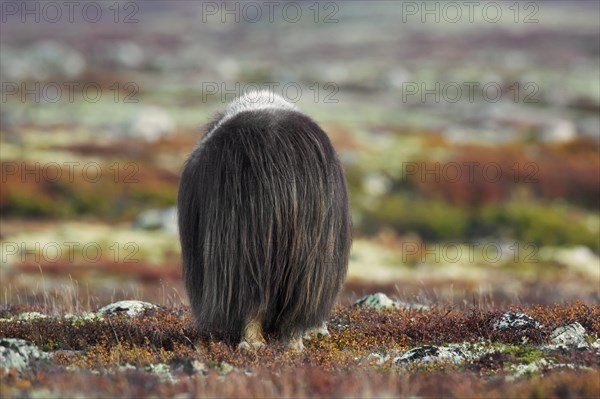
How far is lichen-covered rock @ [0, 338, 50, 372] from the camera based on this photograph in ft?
18.8

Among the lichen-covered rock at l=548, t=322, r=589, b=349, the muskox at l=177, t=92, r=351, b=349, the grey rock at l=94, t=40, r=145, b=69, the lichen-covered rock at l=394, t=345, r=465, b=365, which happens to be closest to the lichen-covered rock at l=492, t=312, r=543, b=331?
the lichen-covered rock at l=548, t=322, r=589, b=349

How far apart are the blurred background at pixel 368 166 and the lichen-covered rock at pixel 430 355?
3540 mm

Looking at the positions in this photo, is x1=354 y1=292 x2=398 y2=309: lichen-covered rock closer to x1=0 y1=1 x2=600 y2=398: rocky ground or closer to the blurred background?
x1=0 y1=1 x2=600 y2=398: rocky ground

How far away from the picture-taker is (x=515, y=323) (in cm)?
726

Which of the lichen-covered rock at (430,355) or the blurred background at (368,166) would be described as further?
the blurred background at (368,166)

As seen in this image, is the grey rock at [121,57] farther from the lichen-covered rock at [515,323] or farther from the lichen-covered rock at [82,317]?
the lichen-covered rock at [515,323]

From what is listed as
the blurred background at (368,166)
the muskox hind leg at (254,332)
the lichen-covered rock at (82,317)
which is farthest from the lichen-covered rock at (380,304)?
the lichen-covered rock at (82,317)

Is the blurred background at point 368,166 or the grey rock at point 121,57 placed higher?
the grey rock at point 121,57

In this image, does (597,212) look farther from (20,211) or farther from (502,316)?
(502,316)

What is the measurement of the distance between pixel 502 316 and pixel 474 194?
22456mm

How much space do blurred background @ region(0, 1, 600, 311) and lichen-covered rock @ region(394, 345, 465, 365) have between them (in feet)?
11.6

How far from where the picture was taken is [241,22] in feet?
496

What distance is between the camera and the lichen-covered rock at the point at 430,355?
250 inches

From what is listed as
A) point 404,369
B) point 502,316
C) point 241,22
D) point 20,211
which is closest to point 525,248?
point 20,211
